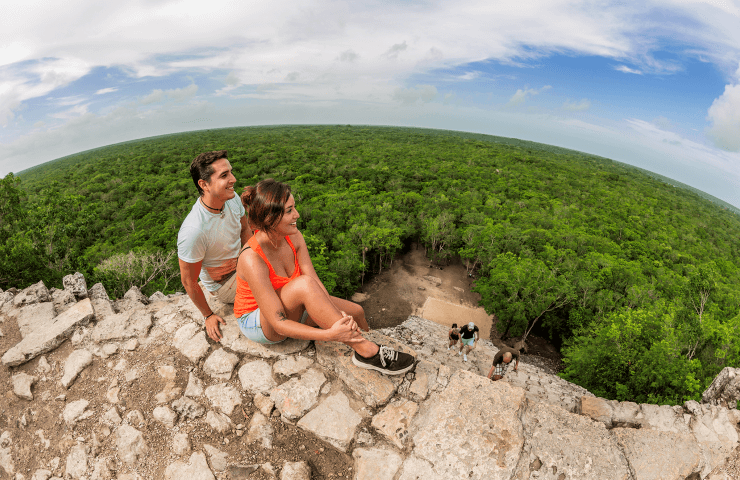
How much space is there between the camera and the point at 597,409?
12.4 ft

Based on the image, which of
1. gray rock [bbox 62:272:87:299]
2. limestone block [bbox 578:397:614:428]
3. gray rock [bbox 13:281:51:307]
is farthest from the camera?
gray rock [bbox 62:272:87:299]

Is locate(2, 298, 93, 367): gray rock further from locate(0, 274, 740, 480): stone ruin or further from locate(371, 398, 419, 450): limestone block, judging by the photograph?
locate(371, 398, 419, 450): limestone block

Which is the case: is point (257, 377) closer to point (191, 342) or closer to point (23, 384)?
point (191, 342)

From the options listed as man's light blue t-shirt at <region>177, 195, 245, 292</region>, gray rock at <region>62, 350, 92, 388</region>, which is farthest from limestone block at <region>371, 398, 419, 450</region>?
gray rock at <region>62, 350, 92, 388</region>

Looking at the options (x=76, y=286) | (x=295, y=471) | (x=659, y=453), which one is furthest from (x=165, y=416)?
(x=659, y=453)

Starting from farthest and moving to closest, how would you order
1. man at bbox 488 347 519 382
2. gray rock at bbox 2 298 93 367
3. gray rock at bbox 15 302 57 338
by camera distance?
man at bbox 488 347 519 382
gray rock at bbox 15 302 57 338
gray rock at bbox 2 298 93 367

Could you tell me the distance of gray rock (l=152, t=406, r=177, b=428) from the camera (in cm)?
293

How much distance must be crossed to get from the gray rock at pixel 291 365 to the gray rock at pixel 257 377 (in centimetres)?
10

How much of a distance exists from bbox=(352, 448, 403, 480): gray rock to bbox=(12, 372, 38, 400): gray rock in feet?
12.0

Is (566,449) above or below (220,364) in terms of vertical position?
below

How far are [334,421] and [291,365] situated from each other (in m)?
0.78

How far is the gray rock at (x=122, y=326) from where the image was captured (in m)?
3.73

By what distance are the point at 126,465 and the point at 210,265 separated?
2.08 meters

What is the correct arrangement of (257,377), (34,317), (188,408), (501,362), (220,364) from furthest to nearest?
(501,362) < (34,317) < (220,364) < (257,377) < (188,408)
